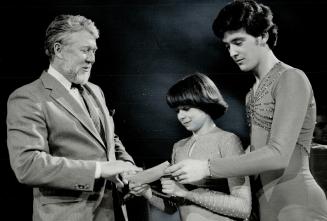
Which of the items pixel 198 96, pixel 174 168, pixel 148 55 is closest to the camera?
pixel 174 168

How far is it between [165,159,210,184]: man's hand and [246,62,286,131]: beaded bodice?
306 mm

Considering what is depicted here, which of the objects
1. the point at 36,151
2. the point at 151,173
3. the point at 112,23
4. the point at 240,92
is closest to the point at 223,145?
the point at 151,173

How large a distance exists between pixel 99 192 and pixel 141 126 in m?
1.34

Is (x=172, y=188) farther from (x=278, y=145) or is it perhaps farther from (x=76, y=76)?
(x=76, y=76)

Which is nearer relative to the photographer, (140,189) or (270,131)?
(270,131)

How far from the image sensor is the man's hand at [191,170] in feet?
4.71

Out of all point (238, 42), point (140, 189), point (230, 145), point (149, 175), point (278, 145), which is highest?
point (238, 42)

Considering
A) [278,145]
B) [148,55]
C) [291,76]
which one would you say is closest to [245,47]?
[291,76]

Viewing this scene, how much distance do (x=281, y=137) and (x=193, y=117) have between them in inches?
21.2

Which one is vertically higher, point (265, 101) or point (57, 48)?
point (57, 48)

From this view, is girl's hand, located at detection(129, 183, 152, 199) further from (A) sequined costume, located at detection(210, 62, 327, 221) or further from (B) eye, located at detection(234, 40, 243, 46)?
(B) eye, located at detection(234, 40, 243, 46)

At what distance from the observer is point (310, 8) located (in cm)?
297

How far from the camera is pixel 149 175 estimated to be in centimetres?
162

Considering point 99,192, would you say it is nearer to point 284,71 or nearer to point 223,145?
point 223,145
